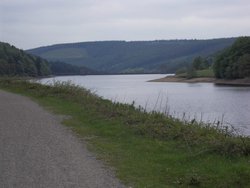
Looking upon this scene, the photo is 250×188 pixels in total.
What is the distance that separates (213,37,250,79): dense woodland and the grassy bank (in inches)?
3341

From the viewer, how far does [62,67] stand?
175m

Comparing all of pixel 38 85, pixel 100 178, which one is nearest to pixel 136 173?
pixel 100 178

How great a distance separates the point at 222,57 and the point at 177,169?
335ft

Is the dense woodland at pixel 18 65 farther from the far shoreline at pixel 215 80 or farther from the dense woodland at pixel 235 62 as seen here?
the dense woodland at pixel 235 62

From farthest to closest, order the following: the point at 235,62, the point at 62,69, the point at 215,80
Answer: the point at 62,69, the point at 215,80, the point at 235,62

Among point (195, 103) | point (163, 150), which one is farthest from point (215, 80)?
point (163, 150)

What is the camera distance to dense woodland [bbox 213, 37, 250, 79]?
96.7m

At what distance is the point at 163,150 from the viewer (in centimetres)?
944

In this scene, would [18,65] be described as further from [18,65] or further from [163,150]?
[163,150]

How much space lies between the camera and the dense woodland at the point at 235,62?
96.7 m

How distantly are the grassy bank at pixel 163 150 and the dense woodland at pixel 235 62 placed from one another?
84870 mm

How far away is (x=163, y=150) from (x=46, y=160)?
2379mm

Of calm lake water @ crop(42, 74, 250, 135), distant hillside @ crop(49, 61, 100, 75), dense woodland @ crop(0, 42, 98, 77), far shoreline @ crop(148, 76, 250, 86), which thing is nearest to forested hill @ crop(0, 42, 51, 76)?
dense woodland @ crop(0, 42, 98, 77)

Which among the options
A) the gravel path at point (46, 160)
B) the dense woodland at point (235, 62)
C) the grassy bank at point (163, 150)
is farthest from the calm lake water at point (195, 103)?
the dense woodland at point (235, 62)
